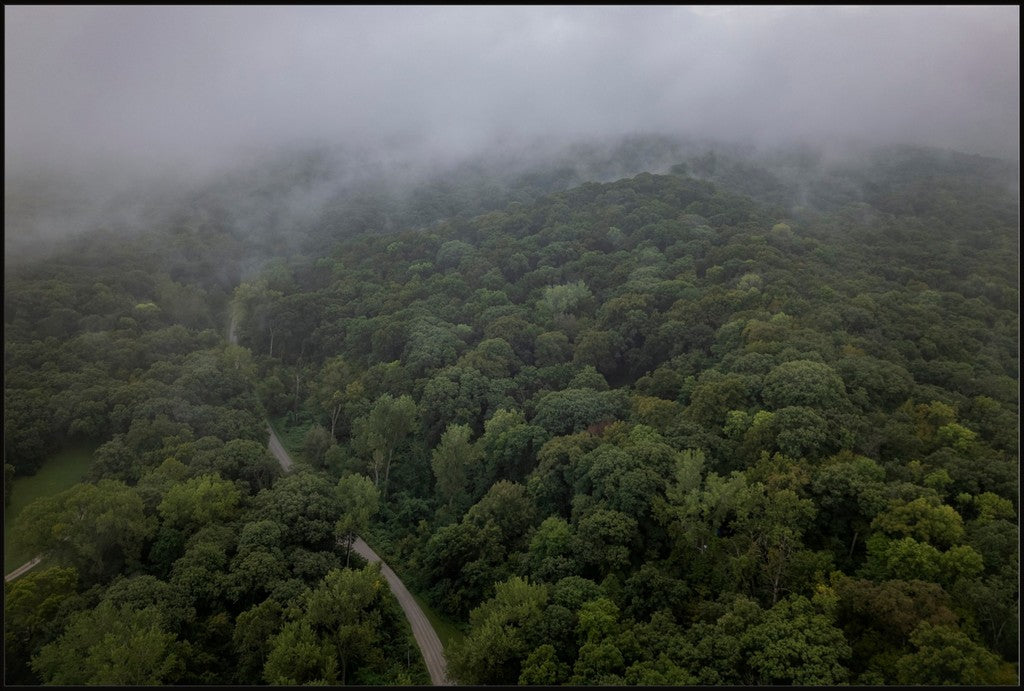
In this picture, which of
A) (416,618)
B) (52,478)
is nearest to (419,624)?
(416,618)

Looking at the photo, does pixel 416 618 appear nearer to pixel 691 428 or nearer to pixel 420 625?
pixel 420 625

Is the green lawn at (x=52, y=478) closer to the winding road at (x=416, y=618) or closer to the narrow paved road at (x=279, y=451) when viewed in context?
the winding road at (x=416, y=618)

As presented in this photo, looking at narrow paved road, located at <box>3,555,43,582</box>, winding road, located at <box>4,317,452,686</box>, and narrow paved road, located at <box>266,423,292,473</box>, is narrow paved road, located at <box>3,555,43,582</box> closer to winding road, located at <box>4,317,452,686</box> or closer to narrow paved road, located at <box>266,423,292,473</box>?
winding road, located at <box>4,317,452,686</box>

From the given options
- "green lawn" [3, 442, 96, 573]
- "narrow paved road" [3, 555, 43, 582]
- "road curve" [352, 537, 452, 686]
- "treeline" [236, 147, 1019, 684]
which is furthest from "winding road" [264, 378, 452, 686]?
"green lawn" [3, 442, 96, 573]

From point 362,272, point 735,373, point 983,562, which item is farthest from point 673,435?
point 362,272

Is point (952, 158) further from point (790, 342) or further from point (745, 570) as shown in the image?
point (745, 570)

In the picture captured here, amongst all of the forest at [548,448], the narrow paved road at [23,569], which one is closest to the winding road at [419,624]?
the forest at [548,448]
